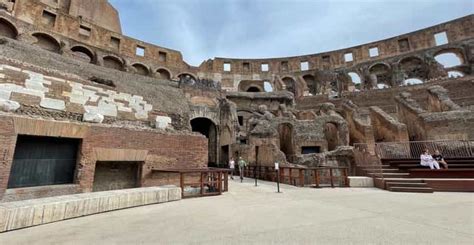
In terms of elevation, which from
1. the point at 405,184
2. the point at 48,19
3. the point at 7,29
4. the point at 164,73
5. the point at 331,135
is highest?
the point at 48,19

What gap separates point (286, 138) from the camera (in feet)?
57.6

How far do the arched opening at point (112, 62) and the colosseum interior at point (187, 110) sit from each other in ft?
0.63

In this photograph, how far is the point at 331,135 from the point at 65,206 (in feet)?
56.3

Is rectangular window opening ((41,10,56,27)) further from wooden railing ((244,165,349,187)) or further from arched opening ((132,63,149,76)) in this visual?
wooden railing ((244,165,349,187))

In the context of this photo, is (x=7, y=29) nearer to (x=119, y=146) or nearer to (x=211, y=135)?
(x=211, y=135)

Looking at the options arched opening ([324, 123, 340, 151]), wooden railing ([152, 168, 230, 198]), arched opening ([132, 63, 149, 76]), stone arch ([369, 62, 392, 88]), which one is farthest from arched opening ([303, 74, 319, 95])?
wooden railing ([152, 168, 230, 198])

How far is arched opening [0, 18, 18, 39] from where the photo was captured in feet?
72.4

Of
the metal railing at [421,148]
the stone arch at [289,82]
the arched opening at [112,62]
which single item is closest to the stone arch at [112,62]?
the arched opening at [112,62]

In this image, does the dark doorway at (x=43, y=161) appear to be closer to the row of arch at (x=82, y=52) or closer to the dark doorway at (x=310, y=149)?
the dark doorway at (x=310, y=149)

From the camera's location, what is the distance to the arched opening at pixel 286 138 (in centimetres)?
1653

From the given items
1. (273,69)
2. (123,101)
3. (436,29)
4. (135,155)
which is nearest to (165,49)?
(273,69)

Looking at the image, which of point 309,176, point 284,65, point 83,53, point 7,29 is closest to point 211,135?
point 309,176

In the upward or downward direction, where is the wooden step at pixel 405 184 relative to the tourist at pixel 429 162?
downward

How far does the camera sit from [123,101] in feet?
28.9
